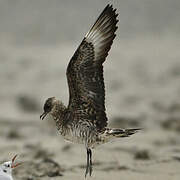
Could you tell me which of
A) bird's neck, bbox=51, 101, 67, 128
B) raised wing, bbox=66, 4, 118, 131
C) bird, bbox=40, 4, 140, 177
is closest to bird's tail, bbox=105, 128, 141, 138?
bird, bbox=40, 4, 140, 177

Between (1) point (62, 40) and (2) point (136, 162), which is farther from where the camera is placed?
(1) point (62, 40)

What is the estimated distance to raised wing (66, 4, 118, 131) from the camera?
7.20 meters

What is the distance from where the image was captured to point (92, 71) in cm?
727

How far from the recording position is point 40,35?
26.0 metres

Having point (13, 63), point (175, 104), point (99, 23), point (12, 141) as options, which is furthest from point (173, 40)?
point (99, 23)

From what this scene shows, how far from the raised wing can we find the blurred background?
1.27m

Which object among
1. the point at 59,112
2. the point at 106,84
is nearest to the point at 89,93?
the point at 59,112

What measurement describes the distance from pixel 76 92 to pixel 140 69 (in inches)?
503

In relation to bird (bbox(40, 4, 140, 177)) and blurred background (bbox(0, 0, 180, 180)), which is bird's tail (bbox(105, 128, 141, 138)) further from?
blurred background (bbox(0, 0, 180, 180))

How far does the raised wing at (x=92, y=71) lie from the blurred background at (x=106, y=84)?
4.18 feet

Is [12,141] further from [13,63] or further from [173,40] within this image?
[173,40]

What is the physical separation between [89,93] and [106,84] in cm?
1041

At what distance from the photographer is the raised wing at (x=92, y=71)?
7.20 meters

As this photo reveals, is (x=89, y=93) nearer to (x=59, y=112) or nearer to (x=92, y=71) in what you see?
(x=92, y=71)
